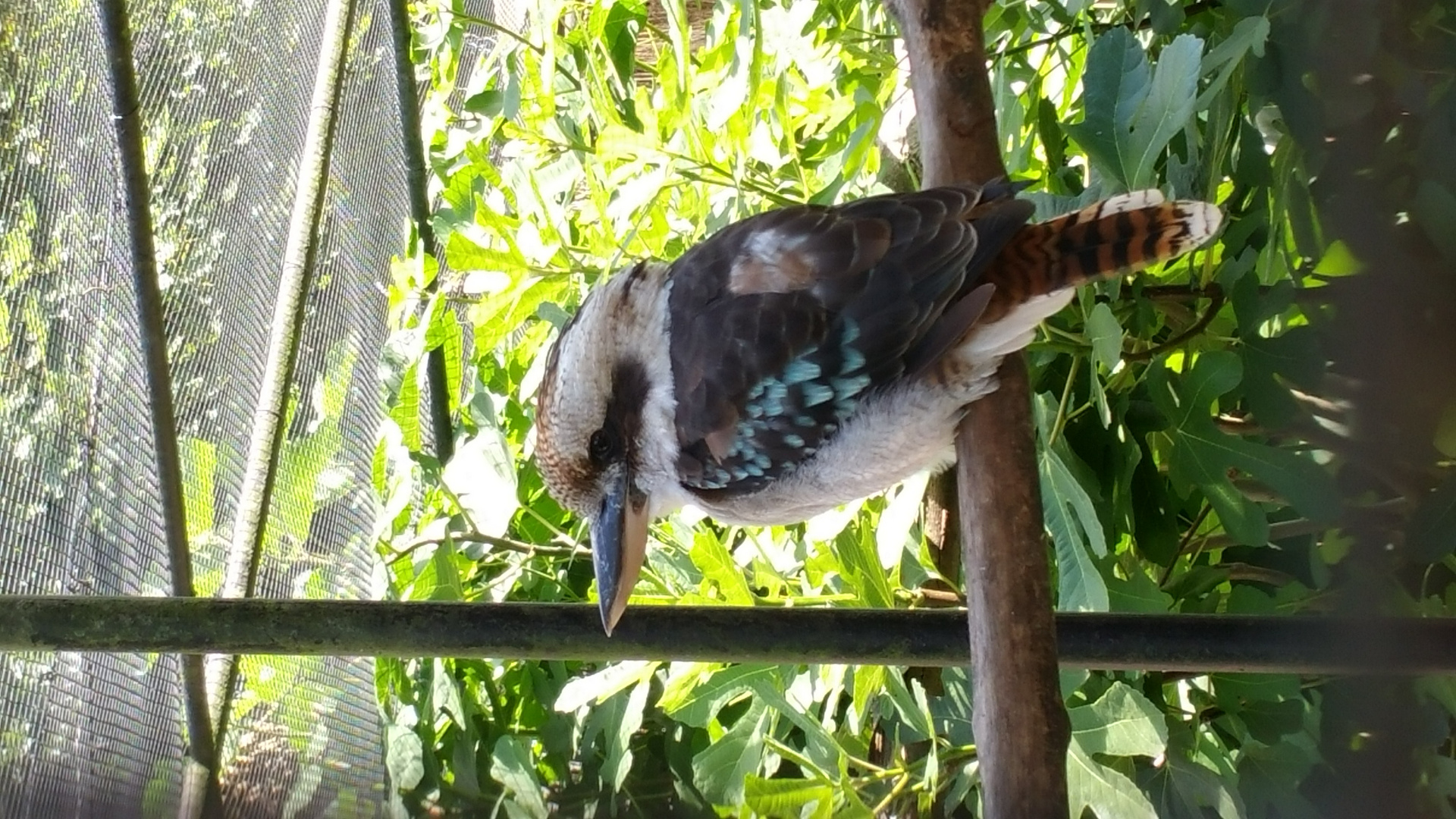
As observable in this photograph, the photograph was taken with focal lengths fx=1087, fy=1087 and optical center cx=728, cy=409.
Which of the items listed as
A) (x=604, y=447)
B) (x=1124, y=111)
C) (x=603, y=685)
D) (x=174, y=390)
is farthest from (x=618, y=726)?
(x=1124, y=111)

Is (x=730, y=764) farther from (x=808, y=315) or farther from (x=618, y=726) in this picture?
(x=808, y=315)

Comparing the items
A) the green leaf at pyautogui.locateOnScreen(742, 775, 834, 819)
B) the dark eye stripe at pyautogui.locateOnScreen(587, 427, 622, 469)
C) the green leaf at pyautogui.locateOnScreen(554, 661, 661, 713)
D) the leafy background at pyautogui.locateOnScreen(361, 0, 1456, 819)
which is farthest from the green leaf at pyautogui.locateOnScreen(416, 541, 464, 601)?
the green leaf at pyautogui.locateOnScreen(742, 775, 834, 819)

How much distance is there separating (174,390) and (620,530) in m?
0.59

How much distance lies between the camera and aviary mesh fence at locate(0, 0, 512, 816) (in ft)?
3.55

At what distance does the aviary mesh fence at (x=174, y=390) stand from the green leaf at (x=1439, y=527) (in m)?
1.02

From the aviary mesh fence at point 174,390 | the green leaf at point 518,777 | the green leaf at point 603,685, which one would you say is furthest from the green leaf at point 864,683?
the aviary mesh fence at point 174,390

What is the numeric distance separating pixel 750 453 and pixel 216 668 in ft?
2.67

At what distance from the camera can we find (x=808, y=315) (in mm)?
946

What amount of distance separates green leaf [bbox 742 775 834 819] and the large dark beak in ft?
Result: 0.77

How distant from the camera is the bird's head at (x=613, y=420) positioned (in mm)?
1077

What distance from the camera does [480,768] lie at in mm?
1480

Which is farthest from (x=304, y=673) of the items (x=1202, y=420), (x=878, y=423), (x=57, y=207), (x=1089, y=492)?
(x=1202, y=420)

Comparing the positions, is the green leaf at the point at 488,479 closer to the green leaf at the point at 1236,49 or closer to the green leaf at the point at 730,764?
the green leaf at the point at 730,764

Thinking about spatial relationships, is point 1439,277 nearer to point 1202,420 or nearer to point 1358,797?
point 1358,797
